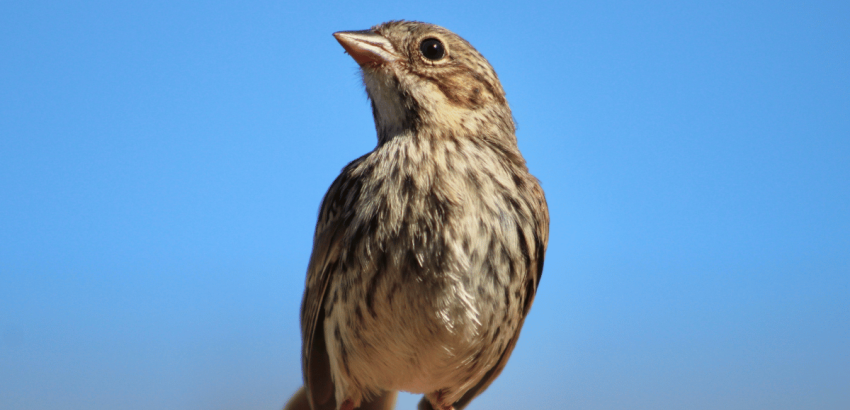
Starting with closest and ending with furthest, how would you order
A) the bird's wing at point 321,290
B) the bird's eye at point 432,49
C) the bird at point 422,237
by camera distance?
the bird at point 422,237 → the bird's wing at point 321,290 → the bird's eye at point 432,49


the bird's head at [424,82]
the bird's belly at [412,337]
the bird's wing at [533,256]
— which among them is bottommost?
the bird's belly at [412,337]

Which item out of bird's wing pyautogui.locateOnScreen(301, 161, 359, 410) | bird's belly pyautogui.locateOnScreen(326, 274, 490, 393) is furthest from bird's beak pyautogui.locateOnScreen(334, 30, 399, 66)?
bird's belly pyautogui.locateOnScreen(326, 274, 490, 393)

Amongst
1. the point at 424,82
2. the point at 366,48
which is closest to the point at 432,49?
the point at 424,82

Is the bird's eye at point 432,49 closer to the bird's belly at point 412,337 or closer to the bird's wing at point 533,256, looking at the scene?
the bird's wing at point 533,256

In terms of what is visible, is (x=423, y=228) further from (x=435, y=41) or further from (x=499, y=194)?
(x=435, y=41)

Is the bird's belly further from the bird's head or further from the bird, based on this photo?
the bird's head

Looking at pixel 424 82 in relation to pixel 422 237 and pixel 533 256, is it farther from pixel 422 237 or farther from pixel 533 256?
pixel 533 256

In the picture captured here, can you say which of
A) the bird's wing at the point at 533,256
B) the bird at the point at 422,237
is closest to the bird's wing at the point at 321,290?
the bird at the point at 422,237
